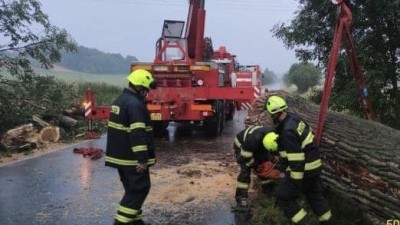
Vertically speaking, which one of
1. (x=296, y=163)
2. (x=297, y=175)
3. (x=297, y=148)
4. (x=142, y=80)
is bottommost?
(x=297, y=175)

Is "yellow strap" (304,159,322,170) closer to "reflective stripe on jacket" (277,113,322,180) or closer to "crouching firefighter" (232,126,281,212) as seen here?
"reflective stripe on jacket" (277,113,322,180)

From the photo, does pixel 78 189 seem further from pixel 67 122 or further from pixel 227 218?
pixel 67 122

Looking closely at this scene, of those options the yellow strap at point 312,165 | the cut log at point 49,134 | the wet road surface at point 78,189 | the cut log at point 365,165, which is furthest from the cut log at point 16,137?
the yellow strap at point 312,165

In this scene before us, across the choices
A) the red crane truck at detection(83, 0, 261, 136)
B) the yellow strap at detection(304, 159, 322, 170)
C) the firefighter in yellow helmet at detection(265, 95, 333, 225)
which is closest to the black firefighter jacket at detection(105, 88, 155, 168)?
the firefighter in yellow helmet at detection(265, 95, 333, 225)

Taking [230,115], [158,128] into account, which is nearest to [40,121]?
[158,128]

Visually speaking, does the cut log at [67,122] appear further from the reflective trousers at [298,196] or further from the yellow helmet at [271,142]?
the reflective trousers at [298,196]

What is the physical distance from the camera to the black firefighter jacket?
518cm

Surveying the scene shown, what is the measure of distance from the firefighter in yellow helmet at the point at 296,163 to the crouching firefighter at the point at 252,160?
2.37 feet

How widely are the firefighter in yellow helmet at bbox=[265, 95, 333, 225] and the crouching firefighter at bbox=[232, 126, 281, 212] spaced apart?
2.37ft

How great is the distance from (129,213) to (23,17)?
9.00m

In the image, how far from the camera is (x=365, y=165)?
550 cm

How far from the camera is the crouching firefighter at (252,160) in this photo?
241 inches

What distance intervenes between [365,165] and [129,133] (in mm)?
2612

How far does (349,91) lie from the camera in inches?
468
